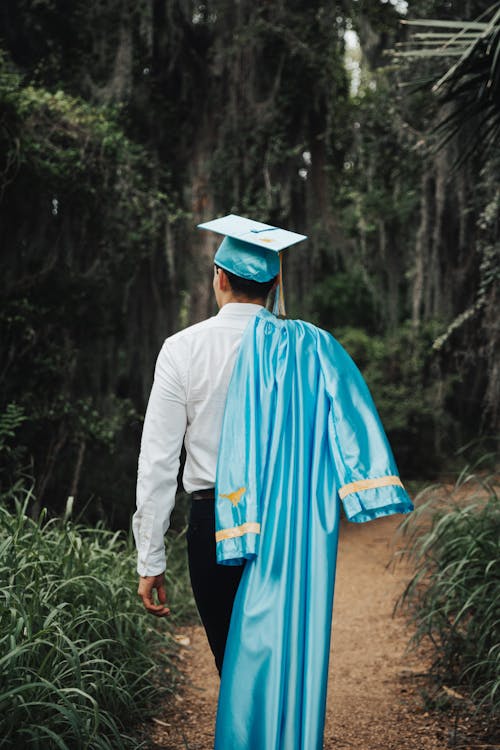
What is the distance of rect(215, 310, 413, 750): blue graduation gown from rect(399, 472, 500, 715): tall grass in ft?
4.39

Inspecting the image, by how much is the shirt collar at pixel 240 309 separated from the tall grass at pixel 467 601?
1.86 meters

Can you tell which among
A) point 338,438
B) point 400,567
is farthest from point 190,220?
point 338,438

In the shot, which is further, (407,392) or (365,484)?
(407,392)

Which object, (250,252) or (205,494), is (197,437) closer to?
(205,494)

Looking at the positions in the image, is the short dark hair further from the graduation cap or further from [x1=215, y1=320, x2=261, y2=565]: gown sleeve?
[x1=215, y1=320, x2=261, y2=565]: gown sleeve

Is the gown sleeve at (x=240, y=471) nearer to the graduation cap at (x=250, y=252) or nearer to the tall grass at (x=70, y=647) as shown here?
the graduation cap at (x=250, y=252)

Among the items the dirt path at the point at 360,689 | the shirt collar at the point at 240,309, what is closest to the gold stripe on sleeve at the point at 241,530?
the shirt collar at the point at 240,309

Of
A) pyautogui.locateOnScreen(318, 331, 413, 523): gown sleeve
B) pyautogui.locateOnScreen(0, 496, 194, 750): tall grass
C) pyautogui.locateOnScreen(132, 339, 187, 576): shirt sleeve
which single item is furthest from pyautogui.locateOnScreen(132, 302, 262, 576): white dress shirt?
pyautogui.locateOnScreen(0, 496, 194, 750): tall grass

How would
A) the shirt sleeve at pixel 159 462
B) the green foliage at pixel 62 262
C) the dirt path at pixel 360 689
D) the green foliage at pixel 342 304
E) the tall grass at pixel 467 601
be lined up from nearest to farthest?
the shirt sleeve at pixel 159 462 < the dirt path at pixel 360 689 < the tall grass at pixel 467 601 < the green foliage at pixel 62 262 < the green foliage at pixel 342 304

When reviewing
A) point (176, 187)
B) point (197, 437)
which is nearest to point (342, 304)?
point (176, 187)

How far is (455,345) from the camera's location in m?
8.80

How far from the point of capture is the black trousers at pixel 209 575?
2.18 m

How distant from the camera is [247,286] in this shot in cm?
229

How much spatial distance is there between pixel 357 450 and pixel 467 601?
1.66 m
